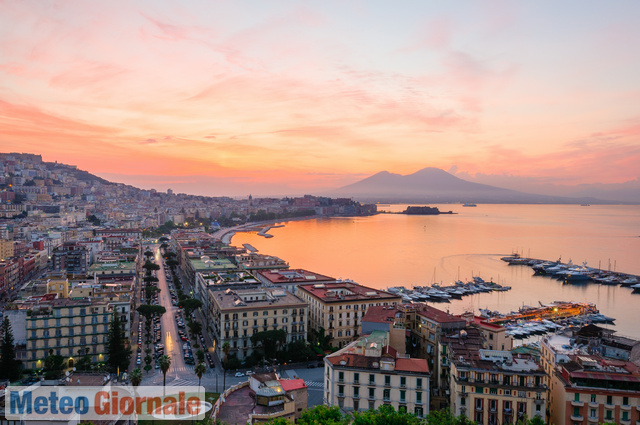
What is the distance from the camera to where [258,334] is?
1409 centimetres

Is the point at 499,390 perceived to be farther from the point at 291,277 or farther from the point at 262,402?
the point at 291,277

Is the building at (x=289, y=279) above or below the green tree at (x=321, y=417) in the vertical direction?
below

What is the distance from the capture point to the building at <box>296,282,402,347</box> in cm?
1606

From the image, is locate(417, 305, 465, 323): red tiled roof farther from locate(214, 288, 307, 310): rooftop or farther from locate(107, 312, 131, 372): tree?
locate(107, 312, 131, 372): tree

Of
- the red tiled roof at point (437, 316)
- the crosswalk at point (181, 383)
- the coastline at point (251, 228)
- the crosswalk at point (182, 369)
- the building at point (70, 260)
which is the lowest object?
the crosswalk at point (182, 369)

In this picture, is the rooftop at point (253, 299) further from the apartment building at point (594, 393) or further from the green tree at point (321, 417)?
the apartment building at point (594, 393)

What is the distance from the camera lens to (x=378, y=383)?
980 cm

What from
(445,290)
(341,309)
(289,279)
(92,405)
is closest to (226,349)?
(92,405)

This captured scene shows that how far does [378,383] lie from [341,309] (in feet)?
21.2

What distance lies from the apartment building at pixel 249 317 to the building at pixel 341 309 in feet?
3.56

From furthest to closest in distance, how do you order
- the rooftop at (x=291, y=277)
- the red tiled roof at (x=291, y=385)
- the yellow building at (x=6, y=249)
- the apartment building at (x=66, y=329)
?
the yellow building at (x=6, y=249) → the rooftop at (x=291, y=277) → the apartment building at (x=66, y=329) → the red tiled roof at (x=291, y=385)

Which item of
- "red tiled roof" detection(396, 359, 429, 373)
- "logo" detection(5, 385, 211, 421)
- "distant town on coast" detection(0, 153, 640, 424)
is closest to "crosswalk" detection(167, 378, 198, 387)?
"distant town on coast" detection(0, 153, 640, 424)

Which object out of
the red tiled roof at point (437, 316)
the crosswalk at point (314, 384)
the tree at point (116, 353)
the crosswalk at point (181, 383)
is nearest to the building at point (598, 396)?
the red tiled roof at point (437, 316)

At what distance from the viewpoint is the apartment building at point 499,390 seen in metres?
9.02
